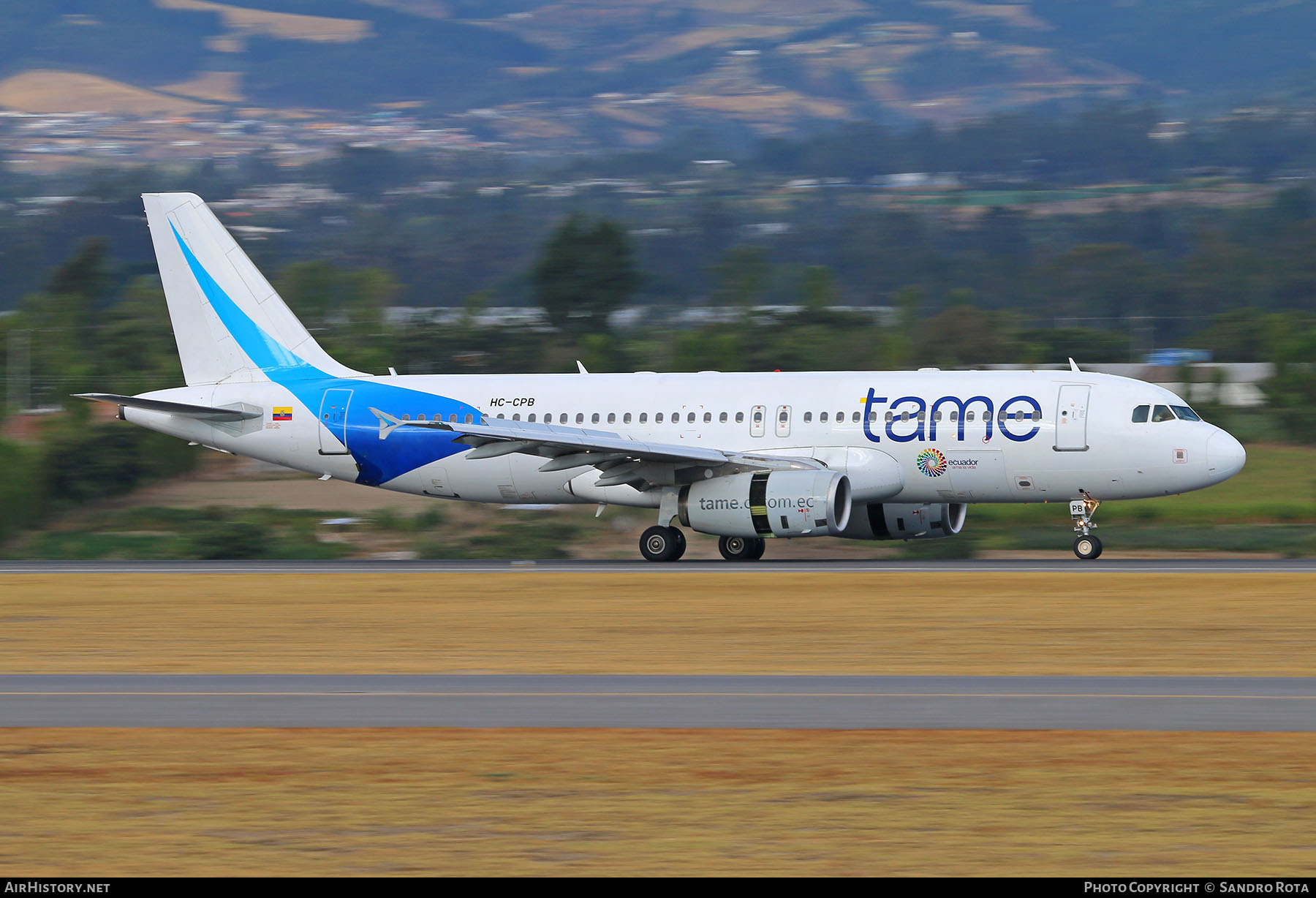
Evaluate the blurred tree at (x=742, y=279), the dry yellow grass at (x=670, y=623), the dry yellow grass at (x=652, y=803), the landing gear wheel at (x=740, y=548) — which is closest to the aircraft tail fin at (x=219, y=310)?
the dry yellow grass at (x=670, y=623)

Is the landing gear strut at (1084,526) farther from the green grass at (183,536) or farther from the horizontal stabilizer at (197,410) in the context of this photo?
the green grass at (183,536)

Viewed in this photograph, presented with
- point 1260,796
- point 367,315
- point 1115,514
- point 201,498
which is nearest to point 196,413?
point 201,498

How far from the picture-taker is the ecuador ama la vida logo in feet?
111

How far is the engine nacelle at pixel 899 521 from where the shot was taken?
3616cm

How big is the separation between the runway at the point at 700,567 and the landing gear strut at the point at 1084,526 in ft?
0.87

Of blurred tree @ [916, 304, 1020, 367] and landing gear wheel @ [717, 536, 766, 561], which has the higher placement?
blurred tree @ [916, 304, 1020, 367]

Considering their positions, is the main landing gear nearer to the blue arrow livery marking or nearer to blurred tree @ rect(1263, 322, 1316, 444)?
the blue arrow livery marking

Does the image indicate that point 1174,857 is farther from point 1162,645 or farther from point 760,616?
point 760,616

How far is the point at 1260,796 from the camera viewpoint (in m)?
11.2

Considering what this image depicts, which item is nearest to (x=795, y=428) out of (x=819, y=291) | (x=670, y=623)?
(x=670, y=623)

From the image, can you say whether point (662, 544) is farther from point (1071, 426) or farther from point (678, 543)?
point (1071, 426)

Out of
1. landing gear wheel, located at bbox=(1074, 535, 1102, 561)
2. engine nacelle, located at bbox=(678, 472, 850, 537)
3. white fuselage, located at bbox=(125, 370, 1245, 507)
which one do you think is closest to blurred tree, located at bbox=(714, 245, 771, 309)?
white fuselage, located at bbox=(125, 370, 1245, 507)

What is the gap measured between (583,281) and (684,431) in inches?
2756

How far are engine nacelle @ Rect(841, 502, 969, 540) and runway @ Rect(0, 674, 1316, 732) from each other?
19.2 m
